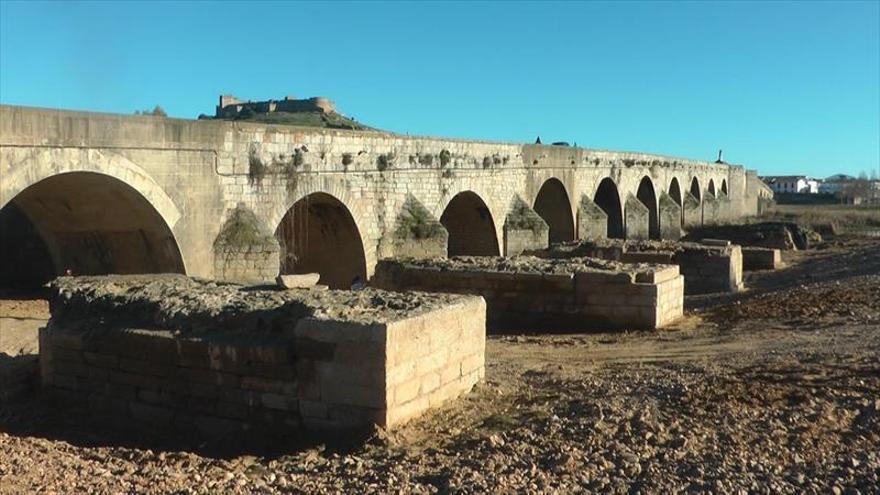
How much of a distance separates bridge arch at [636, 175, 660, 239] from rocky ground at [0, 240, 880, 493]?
28626 millimetres

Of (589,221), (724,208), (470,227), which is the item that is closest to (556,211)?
(589,221)

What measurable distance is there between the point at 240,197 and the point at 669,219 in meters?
27.9

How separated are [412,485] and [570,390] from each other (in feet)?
7.41

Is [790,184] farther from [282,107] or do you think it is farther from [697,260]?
[697,260]

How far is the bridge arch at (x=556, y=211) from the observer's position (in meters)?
24.4

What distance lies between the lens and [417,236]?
50.1 ft

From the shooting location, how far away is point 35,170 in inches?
353

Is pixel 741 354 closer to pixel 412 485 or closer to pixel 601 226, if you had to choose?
pixel 412 485

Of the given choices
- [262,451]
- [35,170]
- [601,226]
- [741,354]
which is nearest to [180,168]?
[35,170]

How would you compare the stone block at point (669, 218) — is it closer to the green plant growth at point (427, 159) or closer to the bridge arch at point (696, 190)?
the bridge arch at point (696, 190)

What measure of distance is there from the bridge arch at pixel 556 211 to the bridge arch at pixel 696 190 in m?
23.1

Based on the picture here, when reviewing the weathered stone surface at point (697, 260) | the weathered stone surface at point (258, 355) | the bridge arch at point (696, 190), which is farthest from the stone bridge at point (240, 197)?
the bridge arch at point (696, 190)

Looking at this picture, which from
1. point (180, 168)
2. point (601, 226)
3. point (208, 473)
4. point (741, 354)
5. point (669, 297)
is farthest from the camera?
point (601, 226)

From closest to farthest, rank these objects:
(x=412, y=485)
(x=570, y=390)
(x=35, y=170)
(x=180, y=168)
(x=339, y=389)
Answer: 1. (x=412, y=485)
2. (x=339, y=389)
3. (x=570, y=390)
4. (x=35, y=170)
5. (x=180, y=168)
